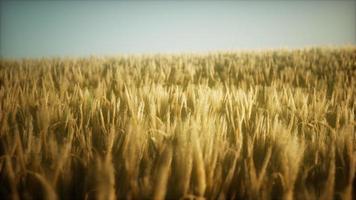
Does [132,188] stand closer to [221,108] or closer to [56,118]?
[56,118]

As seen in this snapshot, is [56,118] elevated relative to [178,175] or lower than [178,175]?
elevated

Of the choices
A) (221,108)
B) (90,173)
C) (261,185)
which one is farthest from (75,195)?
(221,108)

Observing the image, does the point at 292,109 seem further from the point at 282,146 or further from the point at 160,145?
the point at 160,145

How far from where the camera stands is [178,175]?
0.66 metres

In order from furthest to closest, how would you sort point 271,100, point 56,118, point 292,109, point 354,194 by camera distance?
1. point 271,100
2. point 292,109
3. point 56,118
4. point 354,194

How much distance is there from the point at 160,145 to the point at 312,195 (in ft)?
1.24

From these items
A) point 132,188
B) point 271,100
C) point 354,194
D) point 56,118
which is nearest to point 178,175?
point 132,188

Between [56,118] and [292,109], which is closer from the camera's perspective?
[56,118]

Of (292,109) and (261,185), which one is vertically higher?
(292,109)

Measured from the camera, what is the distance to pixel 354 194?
0.70 meters

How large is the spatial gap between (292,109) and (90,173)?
2.87ft

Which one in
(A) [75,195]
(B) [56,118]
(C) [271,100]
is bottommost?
(A) [75,195]

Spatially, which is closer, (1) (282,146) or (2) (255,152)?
(1) (282,146)

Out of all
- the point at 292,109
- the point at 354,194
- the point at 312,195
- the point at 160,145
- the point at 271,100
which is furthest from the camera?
the point at 271,100
